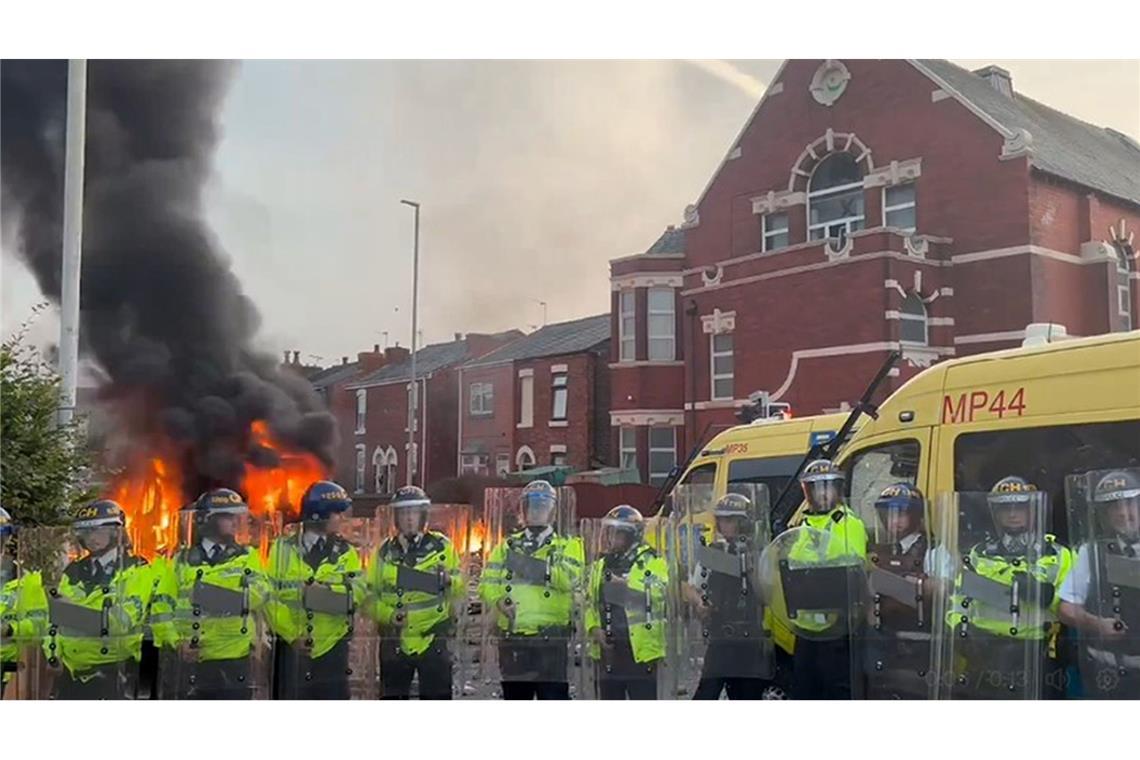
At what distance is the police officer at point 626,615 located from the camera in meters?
5.48

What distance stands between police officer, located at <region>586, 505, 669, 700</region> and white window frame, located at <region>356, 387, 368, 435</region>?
215cm

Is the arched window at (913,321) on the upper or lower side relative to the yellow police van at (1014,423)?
upper

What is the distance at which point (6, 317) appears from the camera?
271 inches

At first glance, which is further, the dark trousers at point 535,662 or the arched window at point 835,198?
the arched window at point 835,198

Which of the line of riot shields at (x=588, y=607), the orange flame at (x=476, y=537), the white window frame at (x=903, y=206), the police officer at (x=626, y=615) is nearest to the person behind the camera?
the line of riot shields at (x=588, y=607)

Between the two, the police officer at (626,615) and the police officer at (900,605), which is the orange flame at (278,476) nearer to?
the police officer at (626,615)

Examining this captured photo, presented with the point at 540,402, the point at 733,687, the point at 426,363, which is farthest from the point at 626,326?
the point at 733,687

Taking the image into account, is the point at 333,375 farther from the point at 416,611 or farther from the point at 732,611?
the point at 732,611

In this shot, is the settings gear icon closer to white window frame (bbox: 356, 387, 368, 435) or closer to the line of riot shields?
the line of riot shields

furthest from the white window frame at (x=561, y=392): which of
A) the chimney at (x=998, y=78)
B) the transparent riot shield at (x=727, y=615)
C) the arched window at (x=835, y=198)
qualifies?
the chimney at (x=998, y=78)

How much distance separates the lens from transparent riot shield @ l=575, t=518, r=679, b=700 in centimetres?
548

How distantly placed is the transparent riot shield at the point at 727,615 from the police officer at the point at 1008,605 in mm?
992

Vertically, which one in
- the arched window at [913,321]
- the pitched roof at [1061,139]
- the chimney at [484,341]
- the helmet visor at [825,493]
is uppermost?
the pitched roof at [1061,139]

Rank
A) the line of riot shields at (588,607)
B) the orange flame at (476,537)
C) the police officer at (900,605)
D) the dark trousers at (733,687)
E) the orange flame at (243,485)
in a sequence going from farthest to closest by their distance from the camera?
the orange flame at (243,485), the orange flame at (476,537), the dark trousers at (733,687), the police officer at (900,605), the line of riot shields at (588,607)
